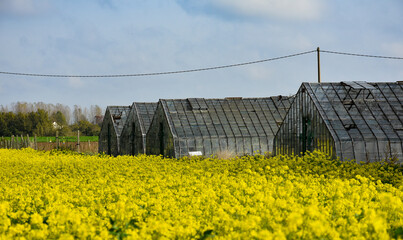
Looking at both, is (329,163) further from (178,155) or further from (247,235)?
(247,235)

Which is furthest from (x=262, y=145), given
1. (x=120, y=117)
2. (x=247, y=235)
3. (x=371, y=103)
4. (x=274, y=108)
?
(x=247, y=235)

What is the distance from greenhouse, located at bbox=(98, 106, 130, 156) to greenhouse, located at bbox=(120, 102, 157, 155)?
2890mm

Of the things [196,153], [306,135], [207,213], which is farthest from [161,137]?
[207,213]

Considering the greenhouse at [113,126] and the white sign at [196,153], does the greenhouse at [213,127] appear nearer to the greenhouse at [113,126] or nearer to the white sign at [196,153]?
the white sign at [196,153]

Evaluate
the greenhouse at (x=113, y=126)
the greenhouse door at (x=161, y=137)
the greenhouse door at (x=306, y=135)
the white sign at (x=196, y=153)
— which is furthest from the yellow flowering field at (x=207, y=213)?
the greenhouse at (x=113, y=126)

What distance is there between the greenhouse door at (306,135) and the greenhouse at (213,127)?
4024 mm

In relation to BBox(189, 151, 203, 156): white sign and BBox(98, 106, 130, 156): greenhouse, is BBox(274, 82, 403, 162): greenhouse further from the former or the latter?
BBox(98, 106, 130, 156): greenhouse

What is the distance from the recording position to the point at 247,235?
645cm

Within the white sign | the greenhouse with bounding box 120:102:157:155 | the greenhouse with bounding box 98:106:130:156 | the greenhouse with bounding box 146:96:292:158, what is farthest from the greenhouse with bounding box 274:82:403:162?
the greenhouse with bounding box 98:106:130:156

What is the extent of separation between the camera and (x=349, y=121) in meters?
24.6

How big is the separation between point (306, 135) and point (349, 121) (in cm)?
270

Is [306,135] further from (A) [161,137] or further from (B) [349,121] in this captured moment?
Answer: (A) [161,137]

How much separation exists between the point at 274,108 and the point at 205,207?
87.6 ft

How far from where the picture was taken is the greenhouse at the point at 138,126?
3762 centimetres
